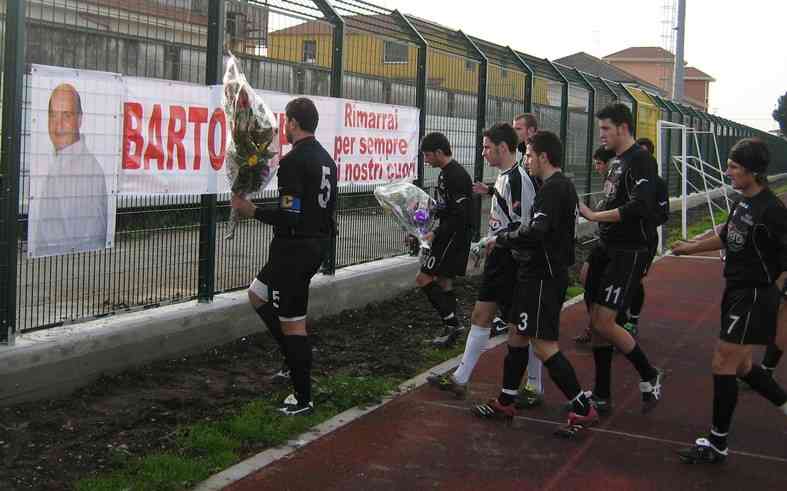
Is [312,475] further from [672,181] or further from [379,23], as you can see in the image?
[672,181]

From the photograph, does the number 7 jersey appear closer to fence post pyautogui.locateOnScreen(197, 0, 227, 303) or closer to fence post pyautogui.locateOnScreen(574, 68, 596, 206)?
fence post pyautogui.locateOnScreen(197, 0, 227, 303)

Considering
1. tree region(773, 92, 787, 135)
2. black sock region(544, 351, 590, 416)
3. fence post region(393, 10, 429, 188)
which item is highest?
tree region(773, 92, 787, 135)

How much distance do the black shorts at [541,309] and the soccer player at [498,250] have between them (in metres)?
0.39

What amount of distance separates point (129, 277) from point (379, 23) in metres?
4.44

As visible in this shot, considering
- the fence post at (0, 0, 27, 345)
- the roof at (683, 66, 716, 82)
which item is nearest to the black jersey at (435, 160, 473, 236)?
the fence post at (0, 0, 27, 345)

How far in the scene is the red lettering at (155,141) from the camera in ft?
22.0

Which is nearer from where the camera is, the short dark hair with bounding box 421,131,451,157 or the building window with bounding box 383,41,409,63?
the short dark hair with bounding box 421,131,451,157

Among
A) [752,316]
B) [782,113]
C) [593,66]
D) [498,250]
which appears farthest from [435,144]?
[782,113]

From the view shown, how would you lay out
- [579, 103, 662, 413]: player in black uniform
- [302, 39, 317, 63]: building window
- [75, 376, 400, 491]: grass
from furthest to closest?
[302, 39, 317, 63]: building window
[579, 103, 662, 413]: player in black uniform
[75, 376, 400, 491]: grass

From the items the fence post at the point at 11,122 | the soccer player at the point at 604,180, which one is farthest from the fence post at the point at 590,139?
the fence post at the point at 11,122

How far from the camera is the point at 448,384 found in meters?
6.77

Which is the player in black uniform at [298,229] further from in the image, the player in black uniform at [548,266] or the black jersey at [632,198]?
the black jersey at [632,198]

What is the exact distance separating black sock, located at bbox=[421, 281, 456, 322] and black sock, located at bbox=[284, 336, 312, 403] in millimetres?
2582

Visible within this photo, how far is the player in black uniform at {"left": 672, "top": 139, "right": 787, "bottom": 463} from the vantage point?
521 centimetres
